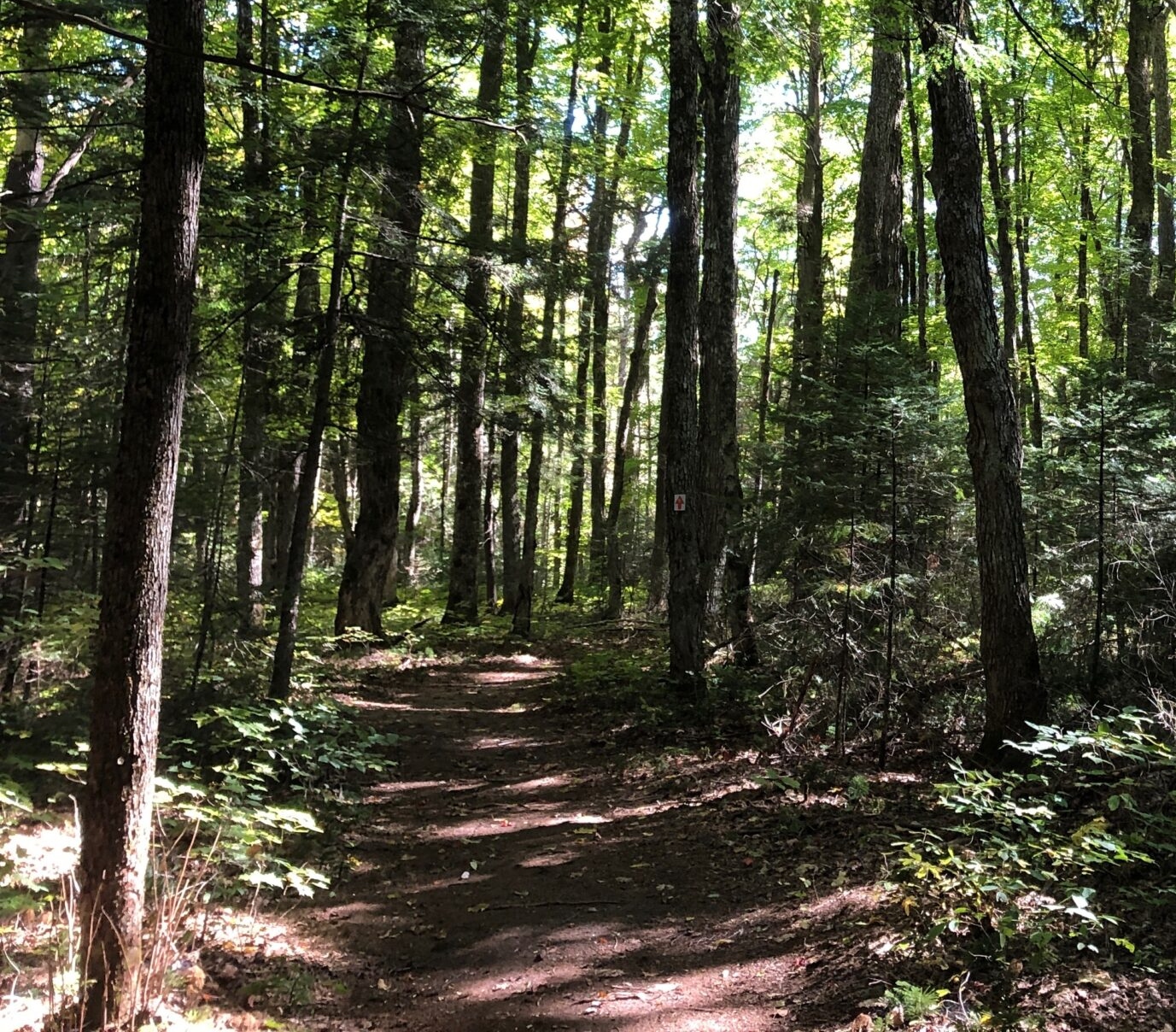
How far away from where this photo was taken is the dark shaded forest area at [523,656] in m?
3.52

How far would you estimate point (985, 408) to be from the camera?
20.9ft

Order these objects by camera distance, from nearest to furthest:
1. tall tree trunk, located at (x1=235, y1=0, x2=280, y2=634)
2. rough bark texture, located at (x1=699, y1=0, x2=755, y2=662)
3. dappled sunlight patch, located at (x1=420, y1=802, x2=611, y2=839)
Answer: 1. dappled sunlight patch, located at (x1=420, y1=802, x2=611, y2=839)
2. tall tree trunk, located at (x1=235, y1=0, x2=280, y2=634)
3. rough bark texture, located at (x1=699, y1=0, x2=755, y2=662)

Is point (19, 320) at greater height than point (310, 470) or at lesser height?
greater

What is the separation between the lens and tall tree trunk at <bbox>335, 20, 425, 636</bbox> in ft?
27.1

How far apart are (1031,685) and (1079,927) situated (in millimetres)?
2820

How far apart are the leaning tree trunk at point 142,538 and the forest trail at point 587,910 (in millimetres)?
1206

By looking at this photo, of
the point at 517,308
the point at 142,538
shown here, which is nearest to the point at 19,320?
the point at 517,308

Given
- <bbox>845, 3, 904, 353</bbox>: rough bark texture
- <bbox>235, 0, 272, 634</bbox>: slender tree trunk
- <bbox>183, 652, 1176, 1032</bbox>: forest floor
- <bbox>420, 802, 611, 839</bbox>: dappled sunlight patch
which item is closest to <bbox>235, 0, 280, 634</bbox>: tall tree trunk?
<bbox>235, 0, 272, 634</bbox>: slender tree trunk

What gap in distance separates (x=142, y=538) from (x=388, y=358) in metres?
9.11

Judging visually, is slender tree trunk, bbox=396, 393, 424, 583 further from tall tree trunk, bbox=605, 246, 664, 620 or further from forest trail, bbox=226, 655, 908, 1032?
forest trail, bbox=226, 655, 908, 1032

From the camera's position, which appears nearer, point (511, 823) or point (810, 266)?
point (511, 823)

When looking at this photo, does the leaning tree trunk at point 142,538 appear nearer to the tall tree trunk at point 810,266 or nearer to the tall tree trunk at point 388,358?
the tall tree trunk at point 388,358

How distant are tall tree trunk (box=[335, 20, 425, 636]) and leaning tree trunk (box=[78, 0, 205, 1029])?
395 centimetres

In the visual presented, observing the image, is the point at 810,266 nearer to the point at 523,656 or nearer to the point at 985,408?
the point at 523,656
